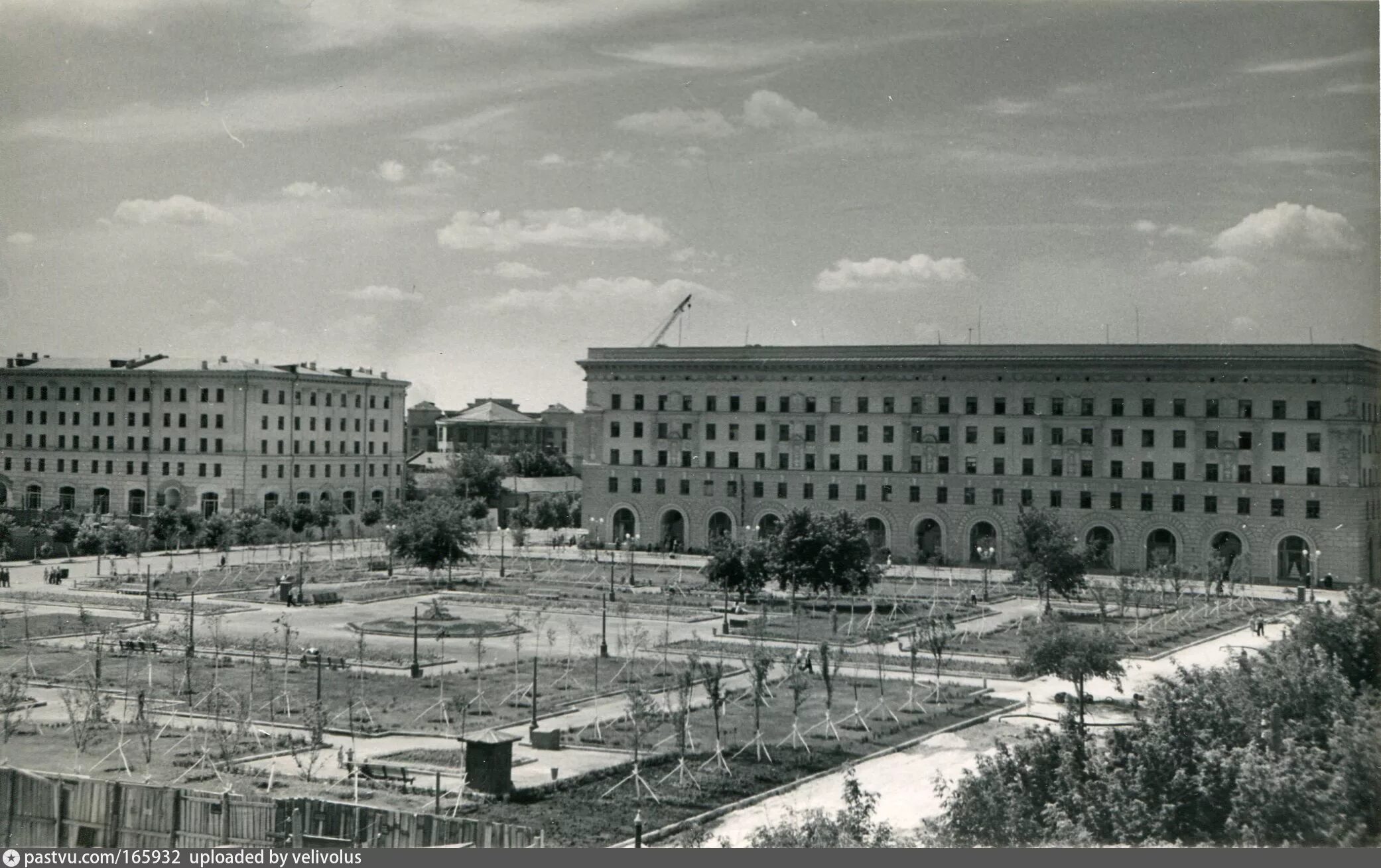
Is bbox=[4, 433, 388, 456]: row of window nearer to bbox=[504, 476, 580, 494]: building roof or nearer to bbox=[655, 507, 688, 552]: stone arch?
bbox=[504, 476, 580, 494]: building roof

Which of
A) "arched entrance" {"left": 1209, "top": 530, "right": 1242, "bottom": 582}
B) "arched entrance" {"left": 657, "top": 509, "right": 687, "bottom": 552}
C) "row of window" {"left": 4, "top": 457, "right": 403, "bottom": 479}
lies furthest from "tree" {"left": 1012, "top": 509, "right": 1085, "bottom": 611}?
"row of window" {"left": 4, "top": 457, "right": 403, "bottom": 479}

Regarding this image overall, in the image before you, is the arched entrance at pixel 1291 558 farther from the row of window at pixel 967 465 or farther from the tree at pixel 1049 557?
the tree at pixel 1049 557

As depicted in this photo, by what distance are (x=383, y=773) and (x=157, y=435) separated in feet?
253

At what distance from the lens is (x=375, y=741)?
1337 inches

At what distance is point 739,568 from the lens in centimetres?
5953

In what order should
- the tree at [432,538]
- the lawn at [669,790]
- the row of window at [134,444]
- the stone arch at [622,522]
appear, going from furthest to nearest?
1. the row of window at [134,444]
2. the stone arch at [622,522]
3. the tree at [432,538]
4. the lawn at [669,790]

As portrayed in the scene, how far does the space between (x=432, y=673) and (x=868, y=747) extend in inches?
639

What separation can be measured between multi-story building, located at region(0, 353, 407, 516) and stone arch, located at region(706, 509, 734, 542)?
1268 inches

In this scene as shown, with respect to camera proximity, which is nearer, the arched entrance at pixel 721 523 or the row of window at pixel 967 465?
the row of window at pixel 967 465

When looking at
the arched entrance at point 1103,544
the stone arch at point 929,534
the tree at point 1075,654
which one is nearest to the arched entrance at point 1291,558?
the arched entrance at point 1103,544

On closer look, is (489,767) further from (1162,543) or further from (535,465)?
(535,465)

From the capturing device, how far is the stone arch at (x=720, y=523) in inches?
3433

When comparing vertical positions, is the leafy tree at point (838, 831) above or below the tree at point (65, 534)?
below

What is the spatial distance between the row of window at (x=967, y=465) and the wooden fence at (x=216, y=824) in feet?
192
